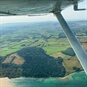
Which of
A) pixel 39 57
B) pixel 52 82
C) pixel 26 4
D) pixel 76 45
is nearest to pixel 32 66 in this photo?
pixel 39 57

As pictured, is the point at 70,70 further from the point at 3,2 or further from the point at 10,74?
the point at 3,2

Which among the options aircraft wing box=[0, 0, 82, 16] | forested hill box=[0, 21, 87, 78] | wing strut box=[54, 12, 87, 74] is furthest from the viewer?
forested hill box=[0, 21, 87, 78]

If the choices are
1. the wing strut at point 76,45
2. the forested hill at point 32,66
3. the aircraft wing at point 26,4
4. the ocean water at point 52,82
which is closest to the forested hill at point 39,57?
the forested hill at point 32,66

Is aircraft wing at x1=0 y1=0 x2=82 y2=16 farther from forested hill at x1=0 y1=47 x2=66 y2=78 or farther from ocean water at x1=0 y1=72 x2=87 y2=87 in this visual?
forested hill at x1=0 y1=47 x2=66 y2=78

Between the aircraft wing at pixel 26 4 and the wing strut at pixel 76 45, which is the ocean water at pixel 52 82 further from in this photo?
the aircraft wing at pixel 26 4

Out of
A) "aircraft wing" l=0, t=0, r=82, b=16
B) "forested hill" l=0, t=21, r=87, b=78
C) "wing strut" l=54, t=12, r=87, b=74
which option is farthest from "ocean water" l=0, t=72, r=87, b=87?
"aircraft wing" l=0, t=0, r=82, b=16

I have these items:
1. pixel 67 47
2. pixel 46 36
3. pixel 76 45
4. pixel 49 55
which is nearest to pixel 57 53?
pixel 49 55

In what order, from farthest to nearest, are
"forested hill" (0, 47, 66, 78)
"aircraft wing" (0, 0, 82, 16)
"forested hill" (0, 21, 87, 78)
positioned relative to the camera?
"forested hill" (0, 21, 87, 78)
"forested hill" (0, 47, 66, 78)
"aircraft wing" (0, 0, 82, 16)

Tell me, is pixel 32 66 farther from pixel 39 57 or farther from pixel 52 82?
pixel 52 82
